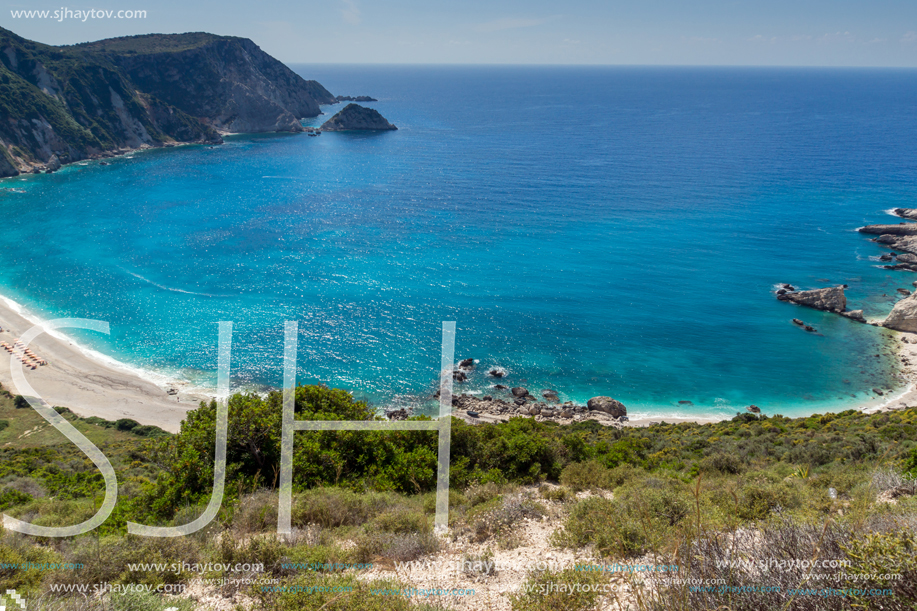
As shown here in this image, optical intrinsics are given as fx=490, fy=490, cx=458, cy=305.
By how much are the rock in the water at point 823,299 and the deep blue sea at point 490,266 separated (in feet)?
6.03

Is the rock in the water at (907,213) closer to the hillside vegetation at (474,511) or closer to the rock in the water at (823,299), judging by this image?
the rock in the water at (823,299)

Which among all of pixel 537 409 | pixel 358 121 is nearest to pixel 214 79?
pixel 358 121

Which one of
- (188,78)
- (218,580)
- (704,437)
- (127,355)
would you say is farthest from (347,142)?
(218,580)

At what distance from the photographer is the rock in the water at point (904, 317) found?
4466 centimetres

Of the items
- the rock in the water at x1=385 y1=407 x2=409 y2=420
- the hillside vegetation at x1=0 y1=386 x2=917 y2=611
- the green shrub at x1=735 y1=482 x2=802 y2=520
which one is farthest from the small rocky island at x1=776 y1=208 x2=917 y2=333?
the green shrub at x1=735 y1=482 x2=802 y2=520

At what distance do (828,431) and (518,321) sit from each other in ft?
84.4

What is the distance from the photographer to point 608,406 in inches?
1407

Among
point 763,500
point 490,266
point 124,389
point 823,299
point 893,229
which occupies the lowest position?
point 124,389

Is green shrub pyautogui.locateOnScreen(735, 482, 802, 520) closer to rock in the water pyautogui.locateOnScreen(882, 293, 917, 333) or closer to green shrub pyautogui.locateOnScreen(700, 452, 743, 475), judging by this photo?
green shrub pyautogui.locateOnScreen(700, 452, 743, 475)

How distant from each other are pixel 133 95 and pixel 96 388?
117 metres

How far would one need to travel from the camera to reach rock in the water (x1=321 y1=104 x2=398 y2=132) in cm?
15400

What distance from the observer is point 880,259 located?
60.0 metres

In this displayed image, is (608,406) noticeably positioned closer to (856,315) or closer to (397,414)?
(397,414)

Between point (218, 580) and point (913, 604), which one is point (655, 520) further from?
point (218, 580)
